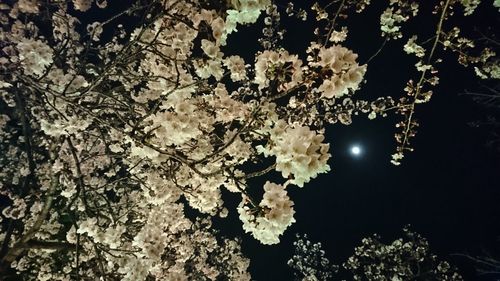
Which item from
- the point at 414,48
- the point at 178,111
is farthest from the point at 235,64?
the point at 414,48

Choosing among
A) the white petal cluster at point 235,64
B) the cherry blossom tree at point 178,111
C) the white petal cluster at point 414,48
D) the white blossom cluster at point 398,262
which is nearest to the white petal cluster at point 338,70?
the cherry blossom tree at point 178,111

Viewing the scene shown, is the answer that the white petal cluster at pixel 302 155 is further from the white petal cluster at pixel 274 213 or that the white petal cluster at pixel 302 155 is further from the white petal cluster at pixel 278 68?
the white petal cluster at pixel 278 68

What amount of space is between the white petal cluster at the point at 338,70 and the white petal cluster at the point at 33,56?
3082 mm

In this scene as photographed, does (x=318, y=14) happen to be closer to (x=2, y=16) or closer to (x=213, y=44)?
(x=213, y=44)

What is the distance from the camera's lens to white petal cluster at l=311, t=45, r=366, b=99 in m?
3.44

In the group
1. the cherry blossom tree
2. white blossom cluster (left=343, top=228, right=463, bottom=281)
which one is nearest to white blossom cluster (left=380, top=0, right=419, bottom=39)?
the cherry blossom tree

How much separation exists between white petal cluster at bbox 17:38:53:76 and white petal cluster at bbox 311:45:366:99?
3082 millimetres

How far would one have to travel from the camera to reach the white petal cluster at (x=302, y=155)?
3043mm

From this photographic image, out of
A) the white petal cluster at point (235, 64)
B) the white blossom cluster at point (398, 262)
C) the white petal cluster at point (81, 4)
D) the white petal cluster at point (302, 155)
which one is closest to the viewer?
the white petal cluster at point (302, 155)

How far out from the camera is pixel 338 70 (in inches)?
136

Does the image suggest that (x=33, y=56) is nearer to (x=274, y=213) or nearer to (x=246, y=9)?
(x=246, y=9)

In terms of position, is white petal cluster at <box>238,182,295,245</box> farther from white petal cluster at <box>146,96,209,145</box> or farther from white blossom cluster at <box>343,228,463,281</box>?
white blossom cluster at <box>343,228,463,281</box>

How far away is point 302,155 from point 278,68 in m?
1.27

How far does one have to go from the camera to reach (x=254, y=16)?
3.23 m
